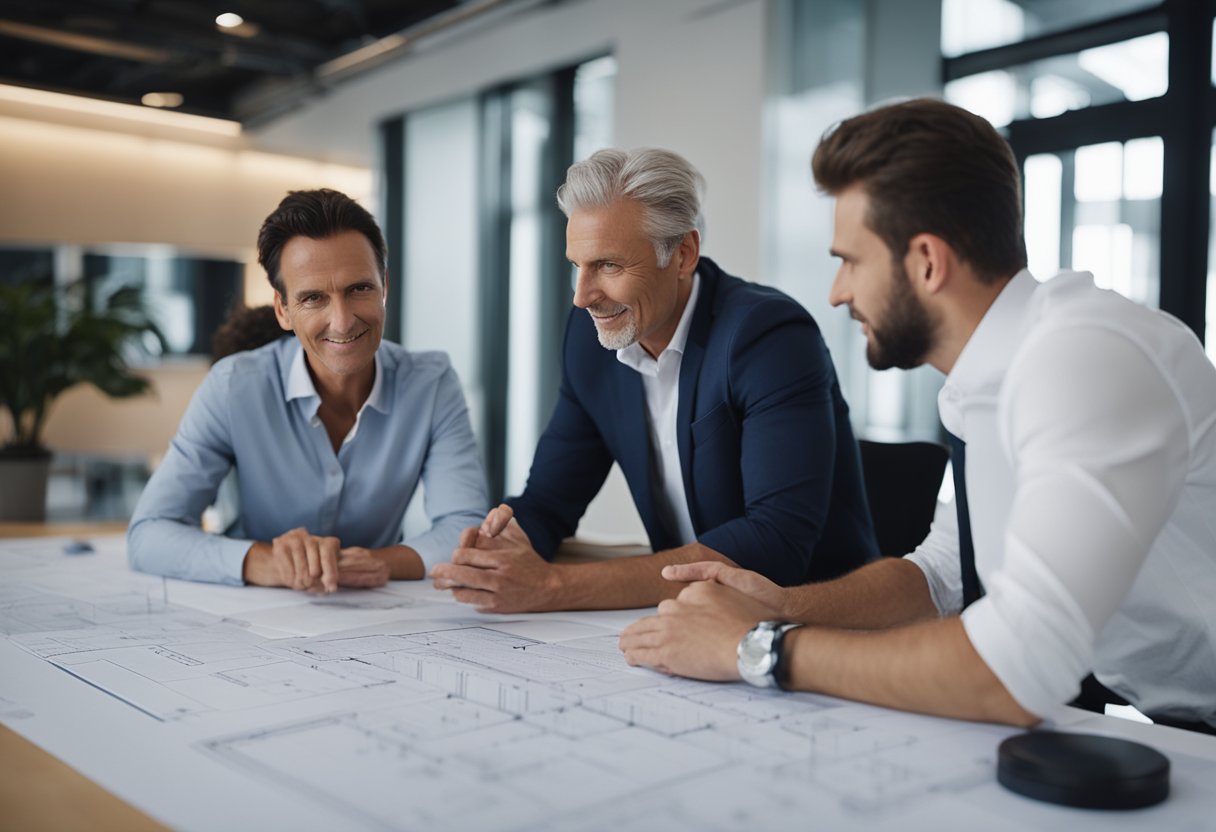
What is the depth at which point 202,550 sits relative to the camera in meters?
2.11

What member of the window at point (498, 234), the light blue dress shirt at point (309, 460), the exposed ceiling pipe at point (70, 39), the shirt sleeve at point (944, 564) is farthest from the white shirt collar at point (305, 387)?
the exposed ceiling pipe at point (70, 39)

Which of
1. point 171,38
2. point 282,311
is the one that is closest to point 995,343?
point 282,311

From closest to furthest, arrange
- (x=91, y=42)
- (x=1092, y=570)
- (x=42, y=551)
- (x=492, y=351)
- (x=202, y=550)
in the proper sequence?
(x=1092, y=570) < (x=202, y=550) < (x=42, y=551) < (x=91, y=42) < (x=492, y=351)

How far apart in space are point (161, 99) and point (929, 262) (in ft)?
31.1

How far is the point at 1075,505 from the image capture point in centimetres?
105

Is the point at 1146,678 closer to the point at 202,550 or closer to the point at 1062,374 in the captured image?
the point at 1062,374

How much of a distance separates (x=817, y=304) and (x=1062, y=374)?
4608 millimetres

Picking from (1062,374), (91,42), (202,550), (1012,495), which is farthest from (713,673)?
(91,42)

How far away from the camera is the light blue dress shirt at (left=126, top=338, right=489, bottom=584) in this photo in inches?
92.0

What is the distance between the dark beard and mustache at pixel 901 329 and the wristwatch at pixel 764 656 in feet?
1.17

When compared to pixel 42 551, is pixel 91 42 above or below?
above

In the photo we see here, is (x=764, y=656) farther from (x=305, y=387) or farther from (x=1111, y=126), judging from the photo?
(x=1111, y=126)

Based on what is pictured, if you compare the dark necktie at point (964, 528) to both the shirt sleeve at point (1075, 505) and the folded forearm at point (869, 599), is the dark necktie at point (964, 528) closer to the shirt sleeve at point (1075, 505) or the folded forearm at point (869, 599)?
the folded forearm at point (869, 599)

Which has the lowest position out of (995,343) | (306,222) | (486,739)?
(486,739)
